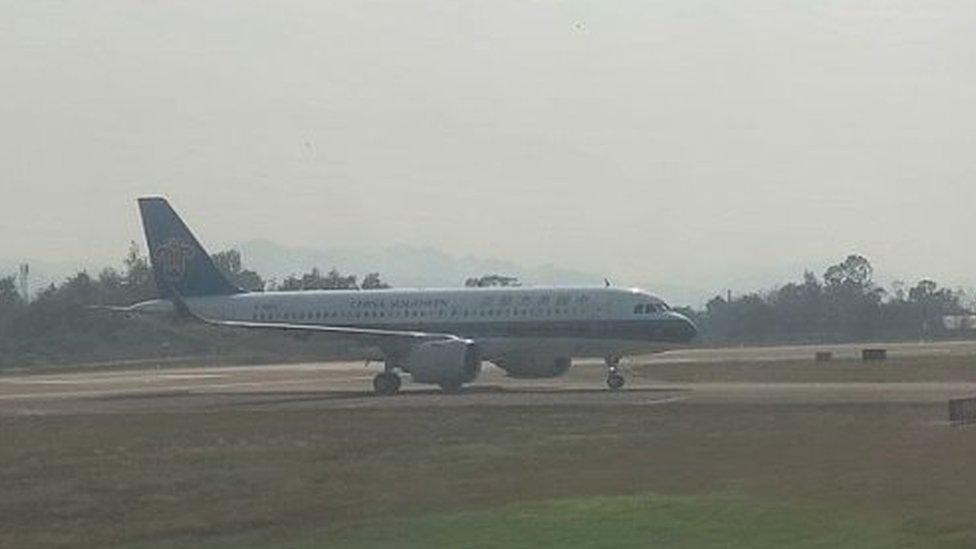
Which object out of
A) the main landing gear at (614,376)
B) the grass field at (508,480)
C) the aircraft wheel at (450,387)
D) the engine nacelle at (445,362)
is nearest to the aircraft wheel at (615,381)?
the main landing gear at (614,376)

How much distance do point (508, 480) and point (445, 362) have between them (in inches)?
1245

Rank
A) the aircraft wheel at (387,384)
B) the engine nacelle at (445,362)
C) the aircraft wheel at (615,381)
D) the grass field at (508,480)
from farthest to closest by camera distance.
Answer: the aircraft wheel at (387,384) → the aircraft wheel at (615,381) → the engine nacelle at (445,362) → the grass field at (508,480)

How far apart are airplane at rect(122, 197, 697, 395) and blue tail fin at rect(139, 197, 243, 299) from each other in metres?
2.59

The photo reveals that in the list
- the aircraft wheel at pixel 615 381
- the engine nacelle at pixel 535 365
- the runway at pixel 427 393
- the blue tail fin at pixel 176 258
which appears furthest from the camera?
the blue tail fin at pixel 176 258

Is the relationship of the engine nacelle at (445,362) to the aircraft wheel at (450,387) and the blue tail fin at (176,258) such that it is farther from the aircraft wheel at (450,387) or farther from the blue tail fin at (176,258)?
the blue tail fin at (176,258)

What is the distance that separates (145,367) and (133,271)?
85.8m

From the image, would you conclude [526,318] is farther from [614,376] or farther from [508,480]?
[508,480]

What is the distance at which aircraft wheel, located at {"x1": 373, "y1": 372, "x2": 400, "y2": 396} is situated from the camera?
61.3 m

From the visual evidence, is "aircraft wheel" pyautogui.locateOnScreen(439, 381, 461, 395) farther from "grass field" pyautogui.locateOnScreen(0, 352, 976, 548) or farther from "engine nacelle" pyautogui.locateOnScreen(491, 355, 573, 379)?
"grass field" pyautogui.locateOnScreen(0, 352, 976, 548)

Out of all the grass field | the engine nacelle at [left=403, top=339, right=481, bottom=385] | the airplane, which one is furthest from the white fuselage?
the grass field

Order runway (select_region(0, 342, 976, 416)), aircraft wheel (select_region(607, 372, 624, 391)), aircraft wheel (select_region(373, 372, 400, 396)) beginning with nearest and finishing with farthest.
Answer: runway (select_region(0, 342, 976, 416)) → aircraft wheel (select_region(607, 372, 624, 391)) → aircraft wheel (select_region(373, 372, 400, 396))

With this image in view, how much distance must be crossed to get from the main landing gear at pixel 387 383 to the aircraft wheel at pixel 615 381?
7.11 m

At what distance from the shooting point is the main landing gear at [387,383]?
6128 centimetres

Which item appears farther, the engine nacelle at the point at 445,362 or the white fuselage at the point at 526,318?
the white fuselage at the point at 526,318
